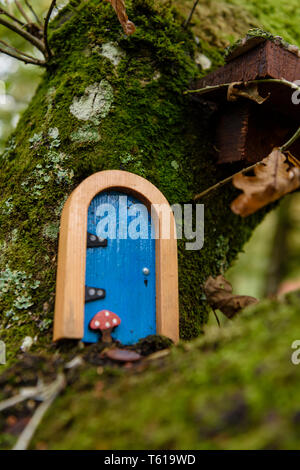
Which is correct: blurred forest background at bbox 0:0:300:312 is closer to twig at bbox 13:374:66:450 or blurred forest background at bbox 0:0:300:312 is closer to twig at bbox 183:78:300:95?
twig at bbox 183:78:300:95

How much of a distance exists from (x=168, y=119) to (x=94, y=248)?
104 centimetres

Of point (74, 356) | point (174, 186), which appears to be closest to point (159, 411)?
point (74, 356)

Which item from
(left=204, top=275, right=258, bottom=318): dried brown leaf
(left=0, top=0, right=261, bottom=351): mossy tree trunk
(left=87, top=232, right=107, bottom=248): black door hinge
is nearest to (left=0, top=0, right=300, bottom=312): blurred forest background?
(left=204, top=275, right=258, bottom=318): dried brown leaf

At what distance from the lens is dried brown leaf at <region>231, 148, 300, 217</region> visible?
5.76ft

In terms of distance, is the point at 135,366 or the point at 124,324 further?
the point at 124,324

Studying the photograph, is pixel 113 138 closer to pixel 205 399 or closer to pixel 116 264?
pixel 116 264

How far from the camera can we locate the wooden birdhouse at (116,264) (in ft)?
6.55

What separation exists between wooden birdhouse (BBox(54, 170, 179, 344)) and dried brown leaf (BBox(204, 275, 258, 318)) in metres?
0.21

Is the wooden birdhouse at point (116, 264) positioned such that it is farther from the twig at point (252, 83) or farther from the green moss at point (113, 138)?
the twig at point (252, 83)

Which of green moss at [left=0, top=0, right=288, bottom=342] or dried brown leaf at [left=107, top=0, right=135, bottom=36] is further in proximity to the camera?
green moss at [left=0, top=0, right=288, bottom=342]

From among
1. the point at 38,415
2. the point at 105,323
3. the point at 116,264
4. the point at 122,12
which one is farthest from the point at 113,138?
the point at 38,415

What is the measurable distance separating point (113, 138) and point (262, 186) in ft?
3.40

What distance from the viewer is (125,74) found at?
2.64m

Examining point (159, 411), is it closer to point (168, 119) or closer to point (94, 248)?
point (94, 248)
